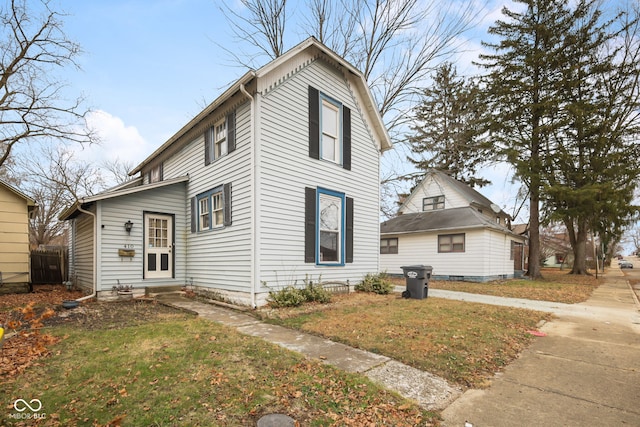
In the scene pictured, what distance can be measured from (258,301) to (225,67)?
11.1 meters

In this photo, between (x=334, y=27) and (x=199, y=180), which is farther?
(x=334, y=27)

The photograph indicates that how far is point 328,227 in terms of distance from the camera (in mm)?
9477

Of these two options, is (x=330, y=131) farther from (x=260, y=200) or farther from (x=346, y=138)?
Result: (x=260, y=200)

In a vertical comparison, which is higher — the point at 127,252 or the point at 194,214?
the point at 194,214

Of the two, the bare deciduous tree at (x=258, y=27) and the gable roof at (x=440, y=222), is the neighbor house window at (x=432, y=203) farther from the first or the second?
the bare deciduous tree at (x=258, y=27)

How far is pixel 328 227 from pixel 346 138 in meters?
3.06

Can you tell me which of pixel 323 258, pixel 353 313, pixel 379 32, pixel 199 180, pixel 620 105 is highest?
pixel 379 32

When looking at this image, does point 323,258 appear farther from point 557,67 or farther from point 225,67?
point 557,67

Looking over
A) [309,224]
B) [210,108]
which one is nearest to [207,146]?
[210,108]

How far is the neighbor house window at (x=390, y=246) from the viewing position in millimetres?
19828

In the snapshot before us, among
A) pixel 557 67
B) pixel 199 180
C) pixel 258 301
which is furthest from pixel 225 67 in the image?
pixel 557 67

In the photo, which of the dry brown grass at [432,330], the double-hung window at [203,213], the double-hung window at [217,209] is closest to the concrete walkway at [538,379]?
the dry brown grass at [432,330]

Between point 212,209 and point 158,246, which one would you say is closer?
point 212,209

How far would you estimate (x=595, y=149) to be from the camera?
18422mm
